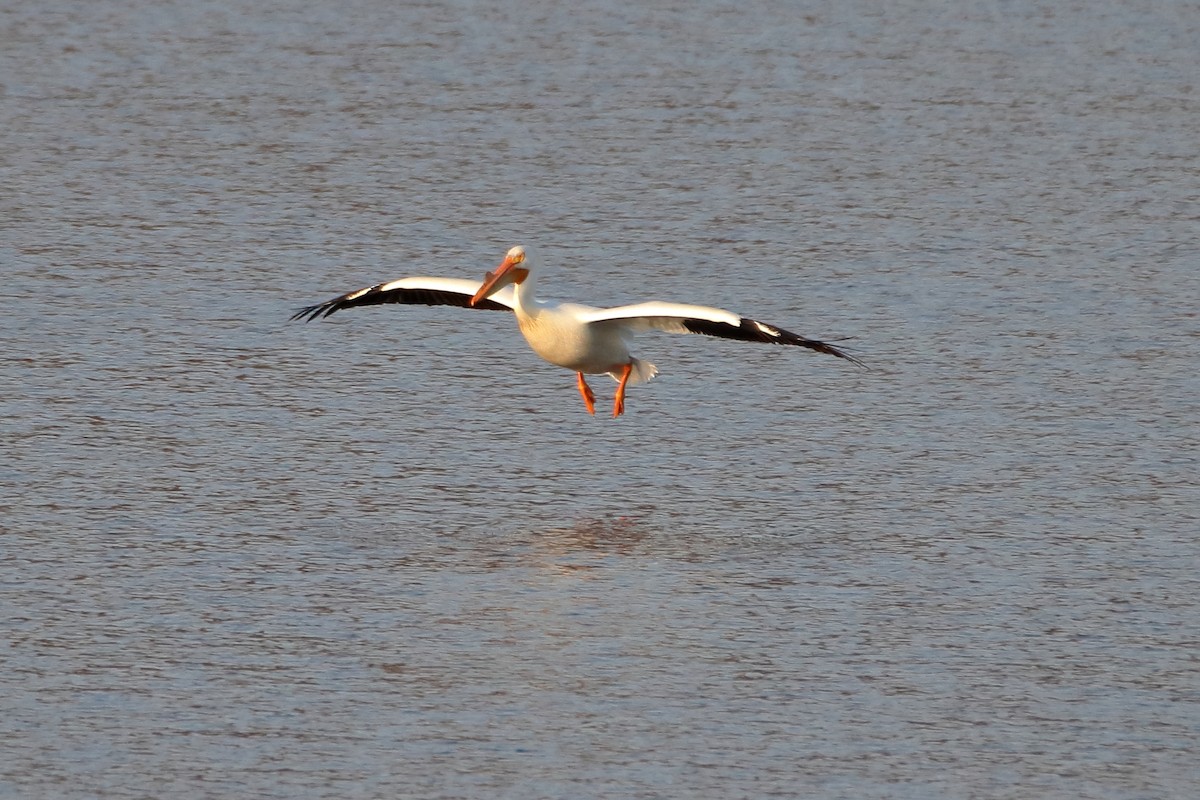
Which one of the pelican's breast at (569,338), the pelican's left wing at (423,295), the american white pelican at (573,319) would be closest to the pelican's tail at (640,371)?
the american white pelican at (573,319)

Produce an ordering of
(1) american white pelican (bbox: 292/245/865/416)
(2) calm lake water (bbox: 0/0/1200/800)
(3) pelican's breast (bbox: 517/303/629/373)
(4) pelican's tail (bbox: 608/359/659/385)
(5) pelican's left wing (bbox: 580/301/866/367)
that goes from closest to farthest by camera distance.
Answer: (2) calm lake water (bbox: 0/0/1200/800) < (5) pelican's left wing (bbox: 580/301/866/367) < (1) american white pelican (bbox: 292/245/865/416) < (3) pelican's breast (bbox: 517/303/629/373) < (4) pelican's tail (bbox: 608/359/659/385)

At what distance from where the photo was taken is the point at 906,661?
23.4ft

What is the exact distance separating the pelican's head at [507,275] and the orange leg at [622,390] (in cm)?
58

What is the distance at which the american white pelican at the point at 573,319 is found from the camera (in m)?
8.79

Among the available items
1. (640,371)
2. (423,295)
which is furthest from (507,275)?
(640,371)

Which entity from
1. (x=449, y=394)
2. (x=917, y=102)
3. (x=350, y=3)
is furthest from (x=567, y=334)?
(x=350, y=3)

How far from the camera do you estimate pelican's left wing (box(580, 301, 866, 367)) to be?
333 inches

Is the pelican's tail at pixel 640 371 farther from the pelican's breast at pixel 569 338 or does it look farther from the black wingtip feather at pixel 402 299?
the black wingtip feather at pixel 402 299

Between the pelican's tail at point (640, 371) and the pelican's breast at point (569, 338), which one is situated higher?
the pelican's breast at point (569, 338)

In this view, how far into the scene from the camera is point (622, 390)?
9.38 meters

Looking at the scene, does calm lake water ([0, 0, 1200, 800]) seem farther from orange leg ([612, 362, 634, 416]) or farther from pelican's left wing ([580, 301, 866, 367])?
pelican's left wing ([580, 301, 866, 367])

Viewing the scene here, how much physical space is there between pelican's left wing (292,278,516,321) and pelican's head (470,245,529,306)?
0.45 ft

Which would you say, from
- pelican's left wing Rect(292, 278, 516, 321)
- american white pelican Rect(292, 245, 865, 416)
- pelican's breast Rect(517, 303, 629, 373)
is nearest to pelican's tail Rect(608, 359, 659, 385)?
american white pelican Rect(292, 245, 865, 416)

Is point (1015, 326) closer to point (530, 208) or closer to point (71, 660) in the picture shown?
Answer: point (530, 208)
